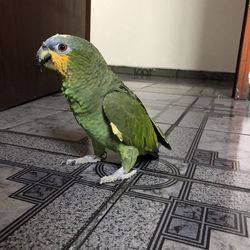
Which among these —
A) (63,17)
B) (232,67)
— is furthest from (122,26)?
(63,17)

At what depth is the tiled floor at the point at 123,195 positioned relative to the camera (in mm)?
541

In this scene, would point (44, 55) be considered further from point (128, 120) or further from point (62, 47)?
point (128, 120)

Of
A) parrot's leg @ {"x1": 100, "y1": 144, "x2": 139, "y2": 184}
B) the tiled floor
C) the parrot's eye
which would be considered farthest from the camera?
parrot's leg @ {"x1": 100, "y1": 144, "x2": 139, "y2": 184}

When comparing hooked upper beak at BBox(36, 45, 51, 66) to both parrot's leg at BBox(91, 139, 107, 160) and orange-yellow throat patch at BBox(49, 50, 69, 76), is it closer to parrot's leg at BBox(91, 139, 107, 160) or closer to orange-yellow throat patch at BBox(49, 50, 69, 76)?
orange-yellow throat patch at BBox(49, 50, 69, 76)

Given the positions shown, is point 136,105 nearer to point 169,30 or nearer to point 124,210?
point 124,210

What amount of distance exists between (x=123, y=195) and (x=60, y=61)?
1.09 feet

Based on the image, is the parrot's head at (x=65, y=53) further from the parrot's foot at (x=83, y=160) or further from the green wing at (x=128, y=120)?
the parrot's foot at (x=83, y=160)

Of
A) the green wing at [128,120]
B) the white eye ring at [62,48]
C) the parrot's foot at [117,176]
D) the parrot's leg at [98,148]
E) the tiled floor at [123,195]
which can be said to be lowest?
the tiled floor at [123,195]

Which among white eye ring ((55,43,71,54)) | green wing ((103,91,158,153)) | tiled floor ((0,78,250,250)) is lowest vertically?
tiled floor ((0,78,250,250))

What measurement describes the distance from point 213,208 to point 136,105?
11.7 inches

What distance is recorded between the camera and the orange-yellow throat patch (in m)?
0.66

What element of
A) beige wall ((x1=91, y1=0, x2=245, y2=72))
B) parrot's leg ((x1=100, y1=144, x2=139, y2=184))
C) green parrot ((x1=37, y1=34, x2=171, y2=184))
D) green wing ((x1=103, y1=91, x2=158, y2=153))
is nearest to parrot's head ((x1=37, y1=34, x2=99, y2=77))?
green parrot ((x1=37, y1=34, x2=171, y2=184))

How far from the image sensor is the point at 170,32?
3.02 metres

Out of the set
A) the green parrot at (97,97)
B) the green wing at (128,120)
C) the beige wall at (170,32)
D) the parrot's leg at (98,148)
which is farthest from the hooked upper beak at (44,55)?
the beige wall at (170,32)
